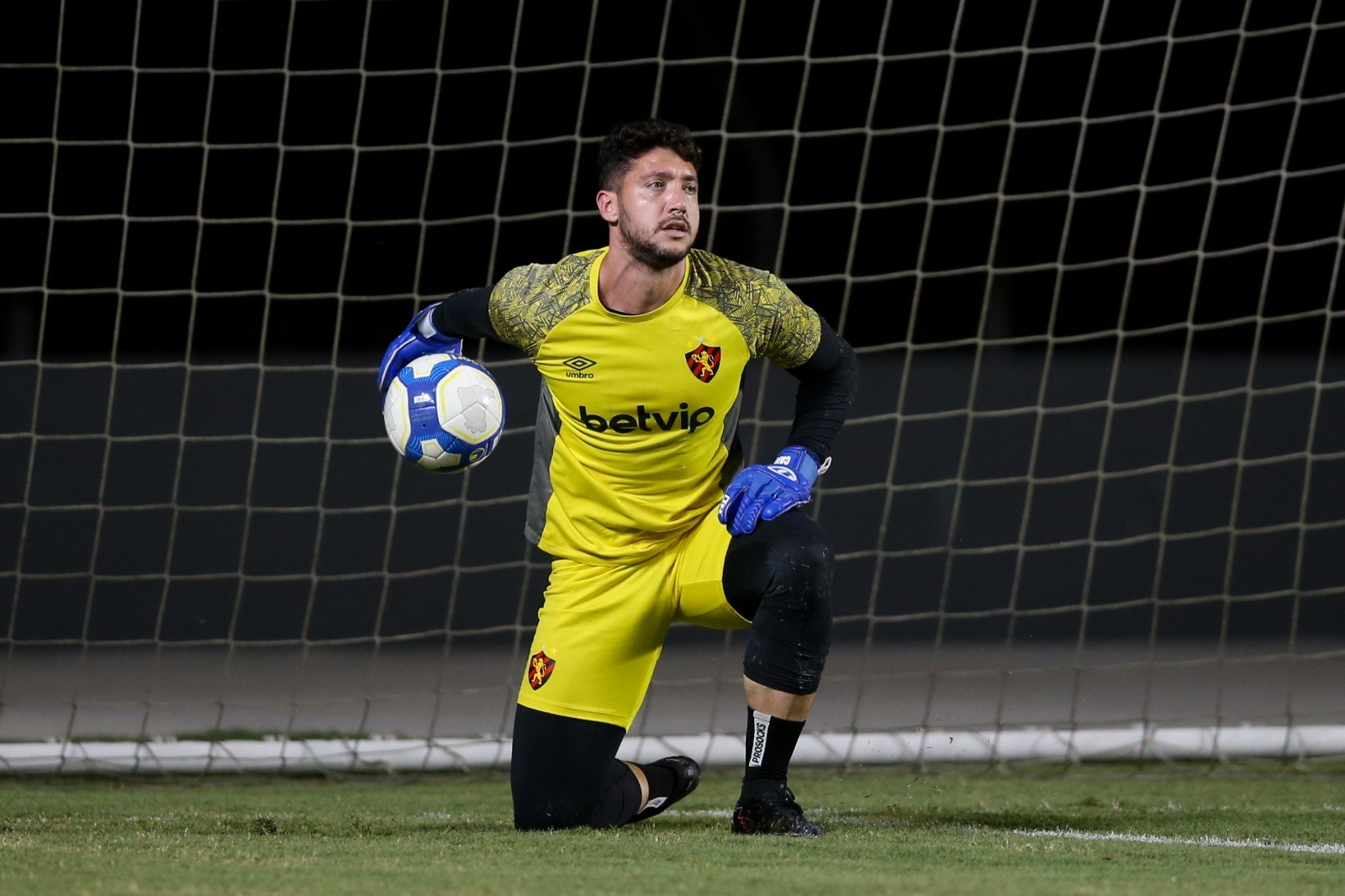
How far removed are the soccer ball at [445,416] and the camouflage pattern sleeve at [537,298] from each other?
0.14 metres

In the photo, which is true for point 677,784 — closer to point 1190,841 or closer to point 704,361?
point 704,361

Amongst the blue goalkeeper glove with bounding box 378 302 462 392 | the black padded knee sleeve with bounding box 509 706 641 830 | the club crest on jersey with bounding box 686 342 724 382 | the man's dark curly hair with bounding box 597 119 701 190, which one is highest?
the man's dark curly hair with bounding box 597 119 701 190

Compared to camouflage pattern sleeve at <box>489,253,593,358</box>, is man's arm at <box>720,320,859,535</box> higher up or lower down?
lower down

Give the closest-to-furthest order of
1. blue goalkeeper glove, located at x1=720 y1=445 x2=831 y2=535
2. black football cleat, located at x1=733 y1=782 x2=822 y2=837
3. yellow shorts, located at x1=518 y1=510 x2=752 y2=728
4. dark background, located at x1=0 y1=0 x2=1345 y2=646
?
black football cleat, located at x1=733 y1=782 x2=822 y2=837
blue goalkeeper glove, located at x1=720 y1=445 x2=831 y2=535
yellow shorts, located at x1=518 y1=510 x2=752 y2=728
dark background, located at x1=0 y1=0 x2=1345 y2=646

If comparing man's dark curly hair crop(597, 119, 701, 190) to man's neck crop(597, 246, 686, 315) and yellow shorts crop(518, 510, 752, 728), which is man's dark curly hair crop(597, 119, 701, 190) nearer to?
man's neck crop(597, 246, 686, 315)

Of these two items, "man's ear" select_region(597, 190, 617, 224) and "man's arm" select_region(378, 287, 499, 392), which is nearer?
"man's ear" select_region(597, 190, 617, 224)

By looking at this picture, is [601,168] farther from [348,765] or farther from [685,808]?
[348,765]

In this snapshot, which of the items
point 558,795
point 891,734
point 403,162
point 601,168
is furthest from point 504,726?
point 403,162

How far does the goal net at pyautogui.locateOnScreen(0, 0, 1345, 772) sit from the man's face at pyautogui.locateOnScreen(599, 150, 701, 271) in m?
4.42

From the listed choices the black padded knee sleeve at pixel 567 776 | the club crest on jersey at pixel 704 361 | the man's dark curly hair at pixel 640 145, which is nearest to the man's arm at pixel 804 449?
the club crest on jersey at pixel 704 361

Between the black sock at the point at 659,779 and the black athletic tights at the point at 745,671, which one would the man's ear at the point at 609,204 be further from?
the black sock at the point at 659,779

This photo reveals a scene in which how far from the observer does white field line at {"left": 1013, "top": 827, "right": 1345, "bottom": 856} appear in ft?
11.2

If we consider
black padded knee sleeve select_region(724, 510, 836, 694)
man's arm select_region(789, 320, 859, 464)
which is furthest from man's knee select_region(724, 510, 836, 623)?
man's arm select_region(789, 320, 859, 464)

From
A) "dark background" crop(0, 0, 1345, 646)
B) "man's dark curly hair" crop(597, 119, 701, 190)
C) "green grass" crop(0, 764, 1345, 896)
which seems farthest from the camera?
"dark background" crop(0, 0, 1345, 646)
